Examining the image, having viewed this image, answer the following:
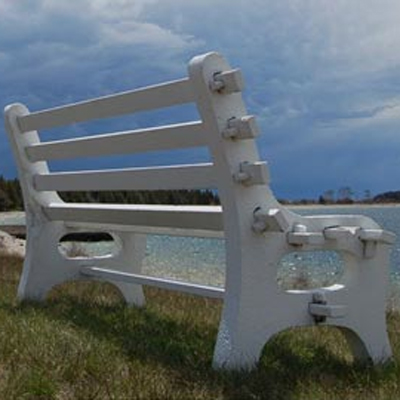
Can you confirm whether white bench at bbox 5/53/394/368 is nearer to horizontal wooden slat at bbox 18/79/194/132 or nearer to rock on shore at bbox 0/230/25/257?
horizontal wooden slat at bbox 18/79/194/132

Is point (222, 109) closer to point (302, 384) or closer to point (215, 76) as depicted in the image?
point (215, 76)

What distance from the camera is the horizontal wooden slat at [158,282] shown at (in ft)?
14.9

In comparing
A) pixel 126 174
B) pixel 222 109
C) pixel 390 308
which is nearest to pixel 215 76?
pixel 222 109

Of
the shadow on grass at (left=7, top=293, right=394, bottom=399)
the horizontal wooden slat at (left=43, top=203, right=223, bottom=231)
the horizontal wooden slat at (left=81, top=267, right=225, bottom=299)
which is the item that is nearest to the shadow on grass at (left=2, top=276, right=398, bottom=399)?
the shadow on grass at (left=7, top=293, right=394, bottom=399)

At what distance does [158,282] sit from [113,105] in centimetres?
119

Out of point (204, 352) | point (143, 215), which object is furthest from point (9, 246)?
point (204, 352)

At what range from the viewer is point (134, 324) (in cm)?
545

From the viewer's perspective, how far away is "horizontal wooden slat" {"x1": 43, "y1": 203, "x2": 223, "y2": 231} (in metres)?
4.37

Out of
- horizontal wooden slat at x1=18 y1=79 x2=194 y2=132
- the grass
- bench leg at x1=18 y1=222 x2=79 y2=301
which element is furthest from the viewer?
bench leg at x1=18 y1=222 x2=79 y2=301

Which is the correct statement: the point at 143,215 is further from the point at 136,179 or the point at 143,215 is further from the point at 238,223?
the point at 238,223

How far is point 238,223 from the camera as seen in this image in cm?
378

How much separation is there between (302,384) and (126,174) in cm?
Answer: 176

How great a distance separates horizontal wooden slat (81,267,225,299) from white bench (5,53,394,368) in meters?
0.01

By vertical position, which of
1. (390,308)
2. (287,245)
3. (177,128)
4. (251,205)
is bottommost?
(390,308)
